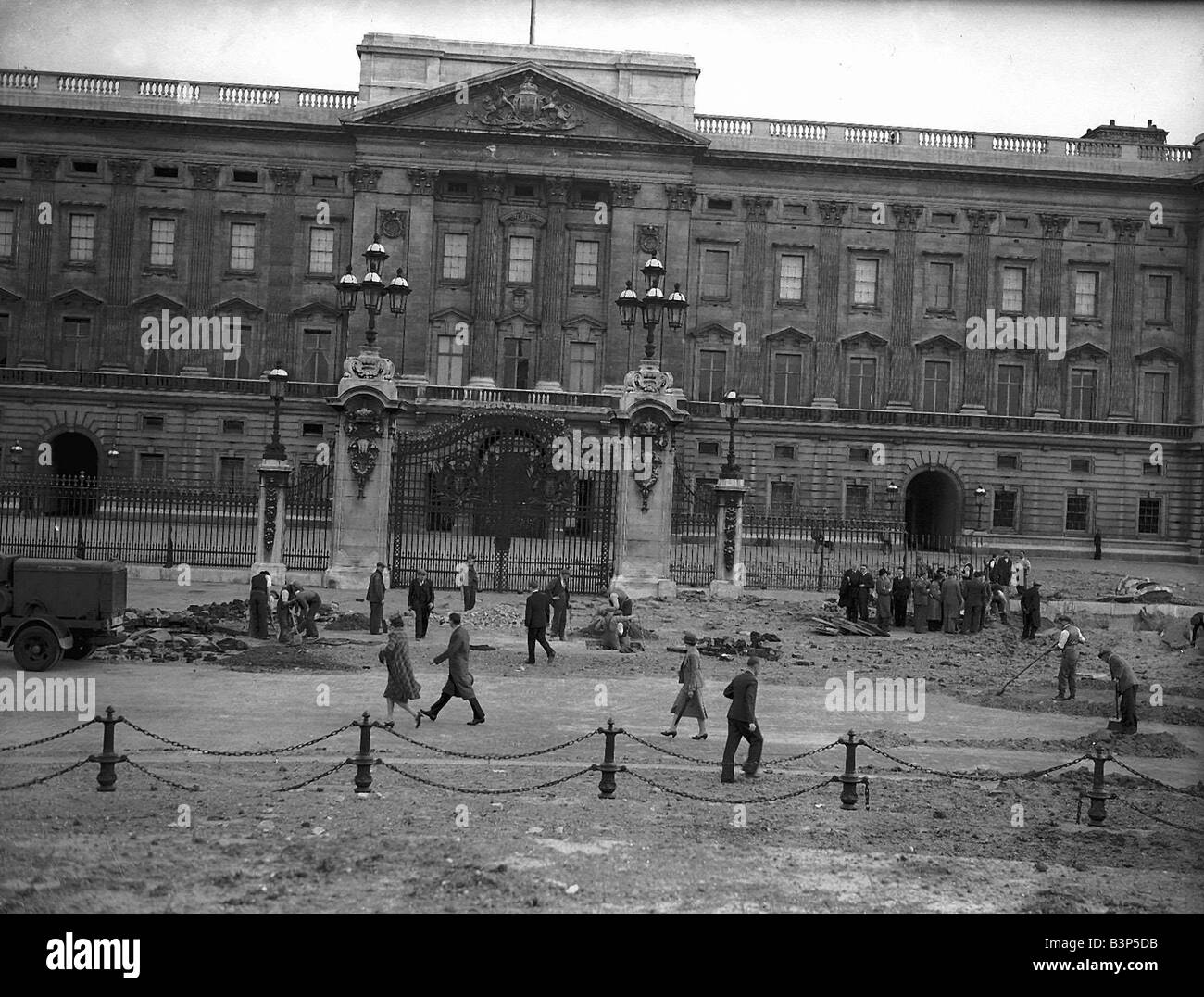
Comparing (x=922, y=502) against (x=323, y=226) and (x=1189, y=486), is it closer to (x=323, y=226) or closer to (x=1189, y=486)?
(x=1189, y=486)

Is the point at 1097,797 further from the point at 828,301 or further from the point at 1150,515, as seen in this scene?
the point at 1150,515

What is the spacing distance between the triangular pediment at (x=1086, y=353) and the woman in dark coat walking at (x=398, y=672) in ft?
160

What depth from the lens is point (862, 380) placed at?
56.7 meters

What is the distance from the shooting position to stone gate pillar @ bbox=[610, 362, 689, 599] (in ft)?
96.2

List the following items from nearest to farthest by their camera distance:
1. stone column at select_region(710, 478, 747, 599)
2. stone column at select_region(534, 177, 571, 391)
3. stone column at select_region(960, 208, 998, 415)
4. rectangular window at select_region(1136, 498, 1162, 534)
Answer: stone column at select_region(710, 478, 747, 599), stone column at select_region(534, 177, 571, 391), rectangular window at select_region(1136, 498, 1162, 534), stone column at select_region(960, 208, 998, 415)

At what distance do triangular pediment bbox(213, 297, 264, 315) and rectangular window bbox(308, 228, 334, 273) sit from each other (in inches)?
125

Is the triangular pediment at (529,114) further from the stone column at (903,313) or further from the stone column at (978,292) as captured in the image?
the stone column at (978,292)

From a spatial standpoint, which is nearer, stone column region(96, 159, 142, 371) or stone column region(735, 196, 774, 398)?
stone column region(96, 159, 142, 371)

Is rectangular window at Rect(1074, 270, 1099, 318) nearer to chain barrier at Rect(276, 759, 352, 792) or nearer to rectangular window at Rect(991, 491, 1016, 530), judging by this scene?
rectangular window at Rect(991, 491, 1016, 530)

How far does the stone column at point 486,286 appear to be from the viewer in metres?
54.8

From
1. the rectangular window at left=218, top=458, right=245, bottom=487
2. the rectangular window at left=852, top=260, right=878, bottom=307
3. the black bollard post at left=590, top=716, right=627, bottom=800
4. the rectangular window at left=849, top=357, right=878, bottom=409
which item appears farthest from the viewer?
the rectangular window at left=852, top=260, right=878, bottom=307

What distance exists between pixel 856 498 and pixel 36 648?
4281 centimetres

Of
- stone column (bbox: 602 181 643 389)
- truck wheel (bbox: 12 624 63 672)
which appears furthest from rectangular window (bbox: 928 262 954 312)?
truck wheel (bbox: 12 624 63 672)

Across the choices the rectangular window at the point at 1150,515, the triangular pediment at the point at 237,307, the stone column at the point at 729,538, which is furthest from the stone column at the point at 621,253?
the rectangular window at the point at 1150,515
